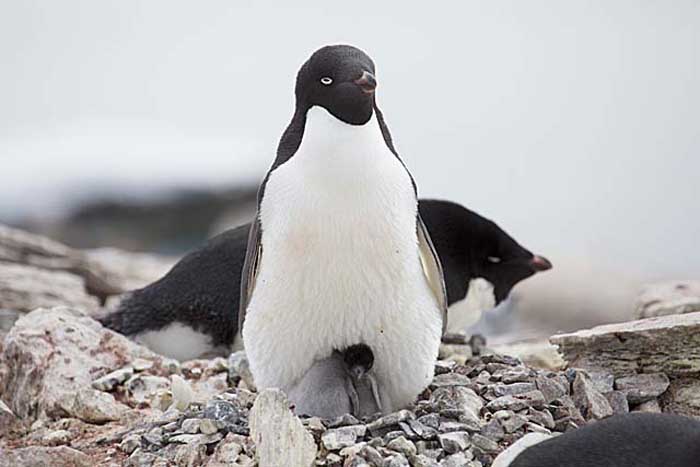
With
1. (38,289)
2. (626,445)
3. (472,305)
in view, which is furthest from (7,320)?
(626,445)

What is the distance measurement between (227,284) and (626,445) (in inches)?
71.1

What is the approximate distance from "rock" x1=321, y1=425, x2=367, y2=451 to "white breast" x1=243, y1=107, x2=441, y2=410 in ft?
0.72

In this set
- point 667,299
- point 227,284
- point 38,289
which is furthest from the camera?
point 38,289

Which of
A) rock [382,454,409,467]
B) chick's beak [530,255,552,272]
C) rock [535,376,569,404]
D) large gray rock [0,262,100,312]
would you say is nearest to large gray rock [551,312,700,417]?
rock [535,376,569,404]

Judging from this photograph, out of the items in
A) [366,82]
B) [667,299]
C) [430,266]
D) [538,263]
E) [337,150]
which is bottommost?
[667,299]

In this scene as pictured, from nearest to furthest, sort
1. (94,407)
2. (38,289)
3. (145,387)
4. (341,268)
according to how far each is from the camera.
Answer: (341,268) → (94,407) → (145,387) → (38,289)

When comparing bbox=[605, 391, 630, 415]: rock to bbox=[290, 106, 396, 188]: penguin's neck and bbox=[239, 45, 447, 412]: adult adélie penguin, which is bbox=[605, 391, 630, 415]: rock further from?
bbox=[290, 106, 396, 188]: penguin's neck

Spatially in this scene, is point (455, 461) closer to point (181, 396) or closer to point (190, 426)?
point (190, 426)

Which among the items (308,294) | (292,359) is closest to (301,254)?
(308,294)

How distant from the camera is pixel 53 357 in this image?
2.74 metres

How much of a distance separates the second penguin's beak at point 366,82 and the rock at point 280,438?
530mm

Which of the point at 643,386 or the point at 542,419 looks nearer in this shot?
the point at 542,419

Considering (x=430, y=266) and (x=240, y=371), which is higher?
(x=430, y=266)

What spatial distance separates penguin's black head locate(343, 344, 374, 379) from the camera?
2.16 metres
